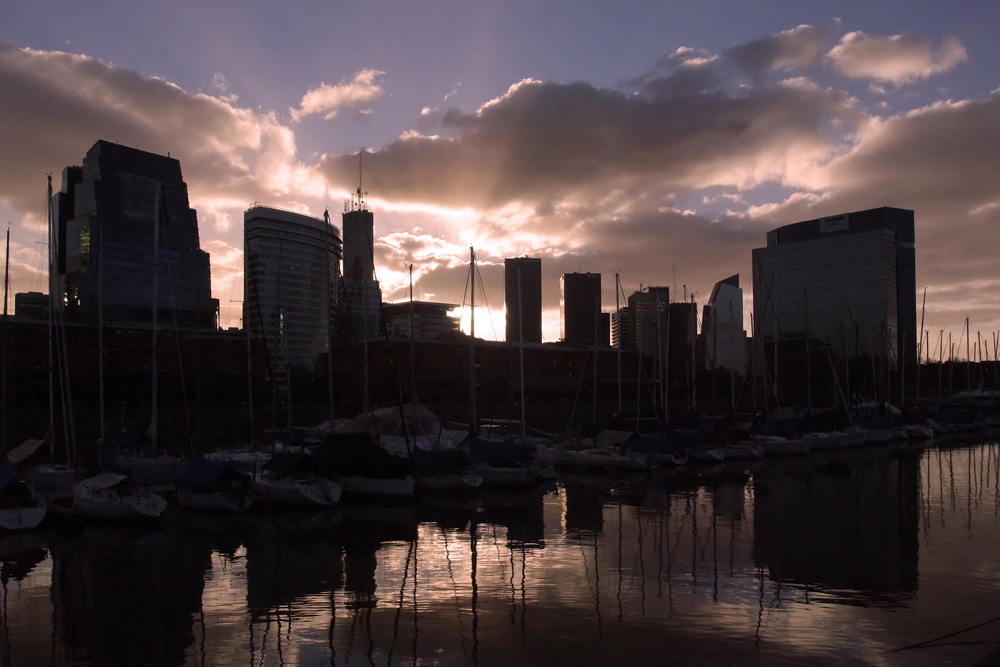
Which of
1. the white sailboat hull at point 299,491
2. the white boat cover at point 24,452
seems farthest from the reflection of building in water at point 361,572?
the white boat cover at point 24,452

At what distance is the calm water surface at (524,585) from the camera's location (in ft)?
46.7

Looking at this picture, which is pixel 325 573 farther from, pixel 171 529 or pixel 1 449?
pixel 1 449

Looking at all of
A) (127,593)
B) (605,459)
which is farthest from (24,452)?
(605,459)

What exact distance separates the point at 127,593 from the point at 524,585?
990cm

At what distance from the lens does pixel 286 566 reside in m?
21.9

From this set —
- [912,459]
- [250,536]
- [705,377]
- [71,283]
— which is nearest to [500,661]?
[250,536]

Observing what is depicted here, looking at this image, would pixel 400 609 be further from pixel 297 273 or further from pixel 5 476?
pixel 297 273

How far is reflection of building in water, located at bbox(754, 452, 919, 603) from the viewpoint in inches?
752

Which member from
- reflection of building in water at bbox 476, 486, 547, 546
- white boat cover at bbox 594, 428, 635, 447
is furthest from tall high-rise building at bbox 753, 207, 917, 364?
reflection of building in water at bbox 476, 486, 547, 546

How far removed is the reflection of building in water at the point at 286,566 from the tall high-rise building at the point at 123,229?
392 ft

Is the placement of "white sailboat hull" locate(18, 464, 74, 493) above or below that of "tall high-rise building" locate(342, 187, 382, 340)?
below

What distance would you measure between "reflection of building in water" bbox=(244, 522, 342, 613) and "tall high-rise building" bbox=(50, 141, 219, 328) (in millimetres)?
119478

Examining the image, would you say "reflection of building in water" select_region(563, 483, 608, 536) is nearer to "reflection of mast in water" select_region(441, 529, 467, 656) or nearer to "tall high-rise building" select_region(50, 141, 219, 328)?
"reflection of mast in water" select_region(441, 529, 467, 656)

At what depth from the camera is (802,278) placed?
194 metres
